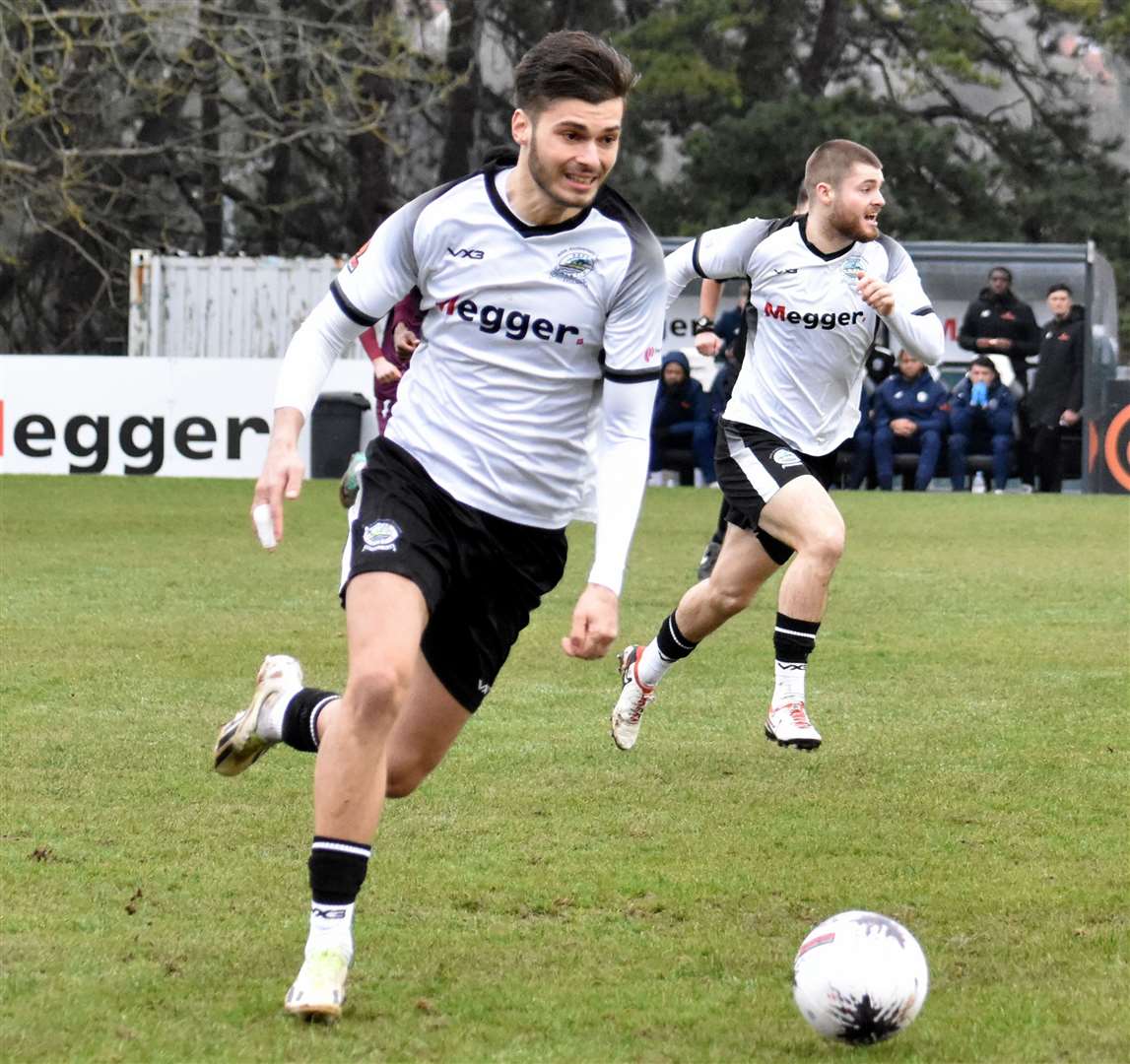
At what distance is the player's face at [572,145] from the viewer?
494 centimetres

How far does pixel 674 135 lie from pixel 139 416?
16330 mm

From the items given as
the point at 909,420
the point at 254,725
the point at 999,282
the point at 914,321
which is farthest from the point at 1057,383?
the point at 254,725

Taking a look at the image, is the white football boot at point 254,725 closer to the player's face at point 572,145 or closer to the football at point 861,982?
the player's face at point 572,145

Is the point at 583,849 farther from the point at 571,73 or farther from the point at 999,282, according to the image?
the point at 999,282

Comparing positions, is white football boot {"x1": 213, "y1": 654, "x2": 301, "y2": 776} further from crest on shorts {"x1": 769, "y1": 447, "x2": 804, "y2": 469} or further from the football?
crest on shorts {"x1": 769, "y1": 447, "x2": 804, "y2": 469}

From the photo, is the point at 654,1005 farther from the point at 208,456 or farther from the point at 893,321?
the point at 208,456

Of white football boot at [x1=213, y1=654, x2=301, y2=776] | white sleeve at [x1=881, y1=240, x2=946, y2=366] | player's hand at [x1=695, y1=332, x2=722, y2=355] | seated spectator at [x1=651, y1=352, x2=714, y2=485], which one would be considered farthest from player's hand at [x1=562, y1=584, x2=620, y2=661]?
seated spectator at [x1=651, y1=352, x2=714, y2=485]

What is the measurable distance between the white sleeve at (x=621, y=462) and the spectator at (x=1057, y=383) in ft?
59.4

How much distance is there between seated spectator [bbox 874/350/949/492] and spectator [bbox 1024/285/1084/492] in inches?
41.9

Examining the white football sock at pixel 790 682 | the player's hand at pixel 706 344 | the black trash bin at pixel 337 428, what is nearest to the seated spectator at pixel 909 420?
the black trash bin at pixel 337 428

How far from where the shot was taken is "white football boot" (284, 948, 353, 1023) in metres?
4.47

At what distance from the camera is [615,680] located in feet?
32.4

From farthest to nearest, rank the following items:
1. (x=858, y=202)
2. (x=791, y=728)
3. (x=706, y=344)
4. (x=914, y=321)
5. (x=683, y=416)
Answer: (x=683, y=416) → (x=706, y=344) → (x=858, y=202) → (x=914, y=321) → (x=791, y=728)

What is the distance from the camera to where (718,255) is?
8.71 meters
